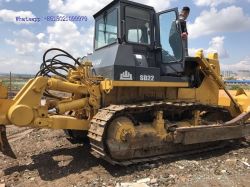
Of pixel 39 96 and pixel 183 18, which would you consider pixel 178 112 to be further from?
pixel 39 96

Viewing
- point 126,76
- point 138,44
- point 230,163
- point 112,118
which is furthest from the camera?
point 138,44

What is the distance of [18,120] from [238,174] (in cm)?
404

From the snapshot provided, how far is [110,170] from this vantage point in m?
6.36

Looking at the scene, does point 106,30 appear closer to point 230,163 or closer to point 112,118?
point 112,118

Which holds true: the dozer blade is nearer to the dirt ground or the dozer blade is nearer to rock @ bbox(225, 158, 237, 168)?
the dirt ground

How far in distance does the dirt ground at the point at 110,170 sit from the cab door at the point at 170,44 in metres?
2.02

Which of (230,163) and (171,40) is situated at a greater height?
(171,40)

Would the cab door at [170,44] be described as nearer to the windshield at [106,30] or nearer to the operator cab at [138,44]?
the operator cab at [138,44]

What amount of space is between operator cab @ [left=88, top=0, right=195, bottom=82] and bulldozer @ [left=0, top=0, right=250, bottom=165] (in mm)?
20

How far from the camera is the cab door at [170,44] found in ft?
24.4

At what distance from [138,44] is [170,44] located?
0.84 metres

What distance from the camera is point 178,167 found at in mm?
6445

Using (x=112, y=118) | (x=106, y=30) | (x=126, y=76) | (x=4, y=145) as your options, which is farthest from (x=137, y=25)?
(x=4, y=145)

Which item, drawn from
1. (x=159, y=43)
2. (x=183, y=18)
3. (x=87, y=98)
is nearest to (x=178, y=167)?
(x=87, y=98)
